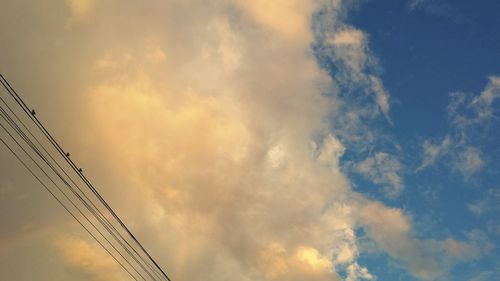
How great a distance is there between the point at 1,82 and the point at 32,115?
420 cm

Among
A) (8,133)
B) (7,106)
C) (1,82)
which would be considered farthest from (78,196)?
(1,82)

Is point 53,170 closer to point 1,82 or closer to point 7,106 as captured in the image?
point 7,106

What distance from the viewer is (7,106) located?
32.5m

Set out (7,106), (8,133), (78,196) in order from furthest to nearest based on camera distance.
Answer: (78,196), (8,133), (7,106)

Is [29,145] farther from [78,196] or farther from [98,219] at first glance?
[98,219]

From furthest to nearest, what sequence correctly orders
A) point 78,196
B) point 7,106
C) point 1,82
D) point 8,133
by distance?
point 78,196, point 8,133, point 7,106, point 1,82

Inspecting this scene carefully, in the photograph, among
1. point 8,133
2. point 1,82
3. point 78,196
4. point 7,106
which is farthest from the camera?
point 78,196

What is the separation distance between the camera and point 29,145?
37.2m

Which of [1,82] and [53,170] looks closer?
[1,82]

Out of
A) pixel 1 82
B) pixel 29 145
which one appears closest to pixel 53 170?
pixel 29 145

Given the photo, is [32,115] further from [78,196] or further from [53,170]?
[78,196]

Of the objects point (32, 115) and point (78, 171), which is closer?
point (32, 115)

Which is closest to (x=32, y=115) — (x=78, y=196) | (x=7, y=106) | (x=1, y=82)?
(x=7, y=106)

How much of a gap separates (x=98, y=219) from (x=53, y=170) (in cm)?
741
